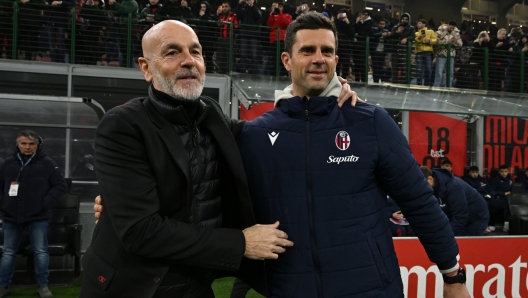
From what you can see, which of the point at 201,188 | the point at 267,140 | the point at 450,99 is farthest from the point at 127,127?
the point at 450,99

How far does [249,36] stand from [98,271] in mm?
10067

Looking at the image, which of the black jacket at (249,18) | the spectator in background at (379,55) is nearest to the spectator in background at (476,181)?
the spectator in background at (379,55)

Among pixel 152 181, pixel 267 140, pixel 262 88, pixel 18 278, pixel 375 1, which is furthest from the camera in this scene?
pixel 375 1

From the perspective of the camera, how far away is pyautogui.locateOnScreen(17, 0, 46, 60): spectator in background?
10.2m

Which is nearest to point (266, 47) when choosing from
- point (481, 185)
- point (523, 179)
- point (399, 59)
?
point (399, 59)

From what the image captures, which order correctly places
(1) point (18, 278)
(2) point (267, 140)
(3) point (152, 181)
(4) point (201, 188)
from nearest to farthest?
(3) point (152, 181) < (4) point (201, 188) < (2) point (267, 140) < (1) point (18, 278)

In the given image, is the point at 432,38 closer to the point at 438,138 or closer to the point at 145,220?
the point at 438,138

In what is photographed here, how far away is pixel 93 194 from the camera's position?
8.53 m

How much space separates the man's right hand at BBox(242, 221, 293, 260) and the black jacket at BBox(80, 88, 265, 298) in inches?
1.9

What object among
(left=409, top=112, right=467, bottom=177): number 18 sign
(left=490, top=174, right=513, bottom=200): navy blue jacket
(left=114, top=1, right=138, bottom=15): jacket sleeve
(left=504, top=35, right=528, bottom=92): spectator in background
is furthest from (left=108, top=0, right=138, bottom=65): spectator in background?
(left=504, top=35, right=528, bottom=92): spectator in background

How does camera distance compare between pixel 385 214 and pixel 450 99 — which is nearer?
pixel 385 214

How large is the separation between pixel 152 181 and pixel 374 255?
90 cm

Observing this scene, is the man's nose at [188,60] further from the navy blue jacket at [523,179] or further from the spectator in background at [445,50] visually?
the spectator in background at [445,50]

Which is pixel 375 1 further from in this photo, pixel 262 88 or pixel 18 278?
pixel 18 278
